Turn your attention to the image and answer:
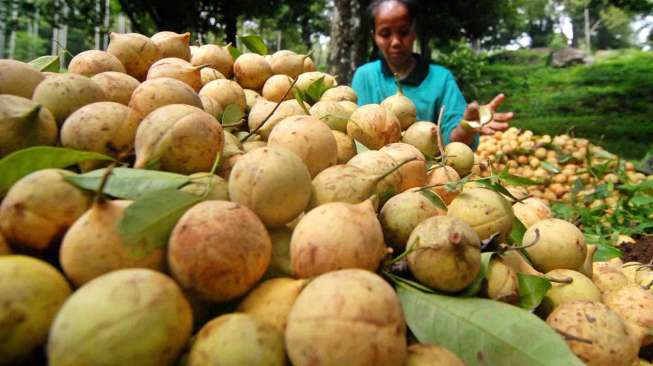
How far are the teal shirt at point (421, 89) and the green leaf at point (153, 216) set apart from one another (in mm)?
3134

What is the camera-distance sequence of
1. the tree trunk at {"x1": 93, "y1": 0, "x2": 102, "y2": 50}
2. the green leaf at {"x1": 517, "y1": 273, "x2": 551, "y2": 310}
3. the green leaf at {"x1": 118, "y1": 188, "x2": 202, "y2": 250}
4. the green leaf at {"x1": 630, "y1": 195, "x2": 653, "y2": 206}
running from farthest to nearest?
the tree trunk at {"x1": 93, "y1": 0, "x2": 102, "y2": 50}
the green leaf at {"x1": 630, "y1": 195, "x2": 653, "y2": 206}
the green leaf at {"x1": 517, "y1": 273, "x2": 551, "y2": 310}
the green leaf at {"x1": 118, "y1": 188, "x2": 202, "y2": 250}

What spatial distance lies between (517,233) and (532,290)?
349mm

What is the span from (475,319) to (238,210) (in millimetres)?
621

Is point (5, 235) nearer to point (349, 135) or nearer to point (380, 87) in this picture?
point (349, 135)

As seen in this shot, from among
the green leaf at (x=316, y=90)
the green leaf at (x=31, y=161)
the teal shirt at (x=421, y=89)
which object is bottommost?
the green leaf at (x=31, y=161)

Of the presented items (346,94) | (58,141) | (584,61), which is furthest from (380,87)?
(584,61)

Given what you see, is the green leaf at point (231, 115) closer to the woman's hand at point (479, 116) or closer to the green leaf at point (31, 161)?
the green leaf at point (31, 161)

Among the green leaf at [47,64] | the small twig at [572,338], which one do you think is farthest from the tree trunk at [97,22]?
the small twig at [572,338]

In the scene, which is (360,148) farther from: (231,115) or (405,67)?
(405,67)

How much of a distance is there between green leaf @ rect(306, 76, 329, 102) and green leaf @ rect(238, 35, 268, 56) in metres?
0.59

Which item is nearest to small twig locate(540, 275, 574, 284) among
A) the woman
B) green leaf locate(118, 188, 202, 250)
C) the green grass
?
green leaf locate(118, 188, 202, 250)

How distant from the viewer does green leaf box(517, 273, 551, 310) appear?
4.11 ft

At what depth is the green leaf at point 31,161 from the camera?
43.6 inches

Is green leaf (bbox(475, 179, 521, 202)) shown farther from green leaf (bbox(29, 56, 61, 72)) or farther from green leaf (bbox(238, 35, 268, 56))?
green leaf (bbox(29, 56, 61, 72))
